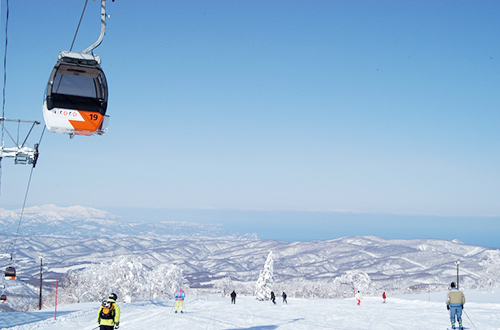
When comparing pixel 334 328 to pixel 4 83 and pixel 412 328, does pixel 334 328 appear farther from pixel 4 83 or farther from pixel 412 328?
pixel 4 83

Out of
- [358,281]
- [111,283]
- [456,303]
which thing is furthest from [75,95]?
[358,281]

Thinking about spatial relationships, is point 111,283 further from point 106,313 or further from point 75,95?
point 75,95

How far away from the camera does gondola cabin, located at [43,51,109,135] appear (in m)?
12.1

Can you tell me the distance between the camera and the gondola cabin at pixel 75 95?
1212cm

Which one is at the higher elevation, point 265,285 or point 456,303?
point 456,303

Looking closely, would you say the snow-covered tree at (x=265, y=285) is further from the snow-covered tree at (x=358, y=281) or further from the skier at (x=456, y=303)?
the skier at (x=456, y=303)

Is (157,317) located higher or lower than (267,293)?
higher

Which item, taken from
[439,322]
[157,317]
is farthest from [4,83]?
[439,322]

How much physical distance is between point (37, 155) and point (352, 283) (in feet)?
362

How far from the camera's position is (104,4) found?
1048 centimetres

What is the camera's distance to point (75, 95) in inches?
490

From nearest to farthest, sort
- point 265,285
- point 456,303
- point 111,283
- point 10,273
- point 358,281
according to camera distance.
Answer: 1. point 456,303
2. point 10,273
3. point 265,285
4. point 111,283
5. point 358,281

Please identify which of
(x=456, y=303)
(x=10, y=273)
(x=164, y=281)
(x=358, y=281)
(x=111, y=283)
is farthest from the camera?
(x=358, y=281)

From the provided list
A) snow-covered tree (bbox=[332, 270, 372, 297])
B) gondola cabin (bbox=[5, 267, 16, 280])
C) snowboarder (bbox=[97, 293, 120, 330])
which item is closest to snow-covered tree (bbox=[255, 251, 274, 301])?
snow-covered tree (bbox=[332, 270, 372, 297])
